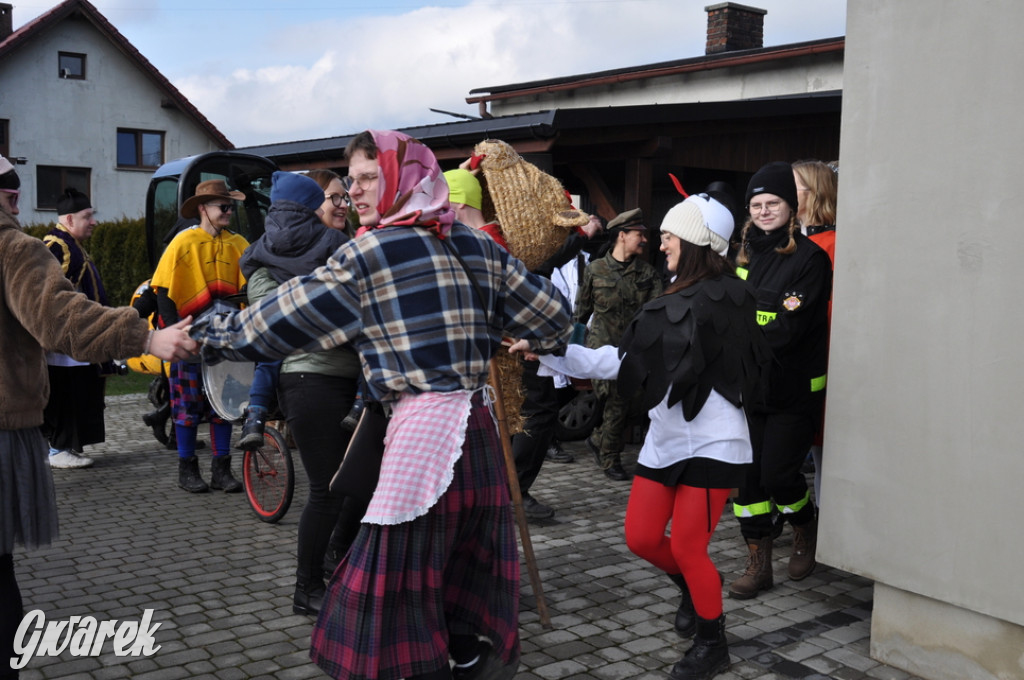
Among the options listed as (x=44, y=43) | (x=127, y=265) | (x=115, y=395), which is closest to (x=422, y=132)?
(x=115, y=395)

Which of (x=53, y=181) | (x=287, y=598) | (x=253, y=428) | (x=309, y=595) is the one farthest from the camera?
(x=53, y=181)

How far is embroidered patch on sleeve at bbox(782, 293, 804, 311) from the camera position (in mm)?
4758

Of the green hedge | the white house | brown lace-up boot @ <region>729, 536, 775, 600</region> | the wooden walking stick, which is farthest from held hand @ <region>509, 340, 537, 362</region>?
the white house

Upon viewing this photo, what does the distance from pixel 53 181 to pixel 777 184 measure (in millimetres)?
31773

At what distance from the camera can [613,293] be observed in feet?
26.4

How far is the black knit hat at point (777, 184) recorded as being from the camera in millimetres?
4781

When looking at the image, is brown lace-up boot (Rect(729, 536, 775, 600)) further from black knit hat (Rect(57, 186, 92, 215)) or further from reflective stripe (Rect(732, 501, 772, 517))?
black knit hat (Rect(57, 186, 92, 215))

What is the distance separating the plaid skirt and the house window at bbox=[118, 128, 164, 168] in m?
33.3

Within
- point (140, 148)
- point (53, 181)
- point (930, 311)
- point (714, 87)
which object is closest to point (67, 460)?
point (930, 311)

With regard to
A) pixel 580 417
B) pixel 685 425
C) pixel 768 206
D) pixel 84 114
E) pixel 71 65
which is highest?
pixel 71 65

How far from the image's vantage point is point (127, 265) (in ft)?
60.4

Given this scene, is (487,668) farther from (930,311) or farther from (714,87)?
(714,87)

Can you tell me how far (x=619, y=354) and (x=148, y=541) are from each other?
354 cm

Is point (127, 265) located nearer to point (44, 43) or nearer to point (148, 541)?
point (148, 541)
